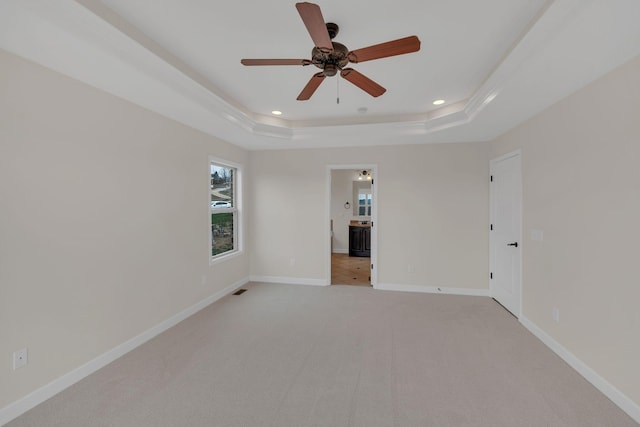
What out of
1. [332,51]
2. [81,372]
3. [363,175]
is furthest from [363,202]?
[81,372]

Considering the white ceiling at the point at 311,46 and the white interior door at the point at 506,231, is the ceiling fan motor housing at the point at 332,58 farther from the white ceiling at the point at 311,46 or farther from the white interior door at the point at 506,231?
the white interior door at the point at 506,231

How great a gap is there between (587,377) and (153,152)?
4535 mm

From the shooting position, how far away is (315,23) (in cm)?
137

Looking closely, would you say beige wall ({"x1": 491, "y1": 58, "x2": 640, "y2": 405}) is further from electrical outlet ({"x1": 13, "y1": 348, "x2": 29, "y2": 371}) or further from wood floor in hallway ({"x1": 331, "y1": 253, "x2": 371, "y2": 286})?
electrical outlet ({"x1": 13, "y1": 348, "x2": 29, "y2": 371})

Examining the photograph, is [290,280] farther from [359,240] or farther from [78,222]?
[78,222]

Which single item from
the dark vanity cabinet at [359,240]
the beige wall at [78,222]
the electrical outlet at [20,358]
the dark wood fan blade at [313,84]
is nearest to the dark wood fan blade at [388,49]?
the dark wood fan blade at [313,84]

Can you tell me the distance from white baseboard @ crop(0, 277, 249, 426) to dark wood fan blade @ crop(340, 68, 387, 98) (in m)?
3.13

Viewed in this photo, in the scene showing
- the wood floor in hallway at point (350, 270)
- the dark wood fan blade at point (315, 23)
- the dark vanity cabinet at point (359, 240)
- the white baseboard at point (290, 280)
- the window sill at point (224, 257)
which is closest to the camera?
the dark wood fan blade at point (315, 23)

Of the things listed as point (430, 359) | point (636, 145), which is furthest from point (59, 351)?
point (636, 145)

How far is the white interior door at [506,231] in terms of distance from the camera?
3.34 m

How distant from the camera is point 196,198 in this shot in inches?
141

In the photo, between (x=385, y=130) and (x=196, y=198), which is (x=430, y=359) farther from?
(x=196, y=198)

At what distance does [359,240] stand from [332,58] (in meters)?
5.75

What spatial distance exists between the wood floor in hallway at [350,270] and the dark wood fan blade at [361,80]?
348cm
